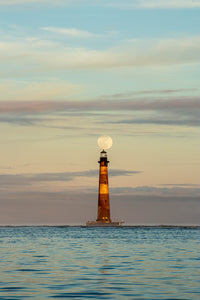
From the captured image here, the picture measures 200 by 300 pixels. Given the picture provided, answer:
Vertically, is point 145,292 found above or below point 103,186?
below

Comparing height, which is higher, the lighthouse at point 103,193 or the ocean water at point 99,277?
the lighthouse at point 103,193

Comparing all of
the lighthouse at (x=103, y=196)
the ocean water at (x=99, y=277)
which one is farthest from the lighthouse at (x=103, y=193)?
the ocean water at (x=99, y=277)

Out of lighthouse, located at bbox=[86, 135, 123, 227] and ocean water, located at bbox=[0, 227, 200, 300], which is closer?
ocean water, located at bbox=[0, 227, 200, 300]

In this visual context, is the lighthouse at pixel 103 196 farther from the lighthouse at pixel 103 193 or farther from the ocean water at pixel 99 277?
the ocean water at pixel 99 277

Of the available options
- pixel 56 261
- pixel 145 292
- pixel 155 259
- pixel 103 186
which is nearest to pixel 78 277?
pixel 145 292

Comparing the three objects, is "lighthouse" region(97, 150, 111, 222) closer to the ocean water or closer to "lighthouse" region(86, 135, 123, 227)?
"lighthouse" region(86, 135, 123, 227)

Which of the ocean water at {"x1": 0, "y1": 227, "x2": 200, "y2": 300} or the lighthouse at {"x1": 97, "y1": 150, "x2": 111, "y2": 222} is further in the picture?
the lighthouse at {"x1": 97, "y1": 150, "x2": 111, "y2": 222}

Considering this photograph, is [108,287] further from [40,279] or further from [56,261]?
[56,261]

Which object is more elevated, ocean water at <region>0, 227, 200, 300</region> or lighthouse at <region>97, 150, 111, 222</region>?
lighthouse at <region>97, 150, 111, 222</region>

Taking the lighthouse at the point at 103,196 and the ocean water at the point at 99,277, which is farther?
the lighthouse at the point at 103,196

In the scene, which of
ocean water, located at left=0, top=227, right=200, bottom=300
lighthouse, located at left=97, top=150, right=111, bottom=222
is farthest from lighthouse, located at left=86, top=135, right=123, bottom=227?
ocean water, located at left=0, top=227, right=200, bottom=300

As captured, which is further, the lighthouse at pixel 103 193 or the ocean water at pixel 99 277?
the lighthouse at pixel 103 193

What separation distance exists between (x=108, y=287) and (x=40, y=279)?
18.5ft

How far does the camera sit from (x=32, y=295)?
1265 inches
